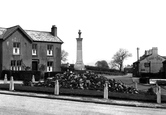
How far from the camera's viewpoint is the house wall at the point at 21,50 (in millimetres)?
36094

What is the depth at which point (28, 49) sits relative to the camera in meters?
39.3

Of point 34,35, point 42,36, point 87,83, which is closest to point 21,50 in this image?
point 34,35

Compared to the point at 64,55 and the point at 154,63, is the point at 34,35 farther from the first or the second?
the point at 64,55

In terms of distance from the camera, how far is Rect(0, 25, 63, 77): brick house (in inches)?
1431

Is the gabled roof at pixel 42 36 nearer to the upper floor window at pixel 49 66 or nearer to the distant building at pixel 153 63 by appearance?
the upper floor window at pixel 49 66

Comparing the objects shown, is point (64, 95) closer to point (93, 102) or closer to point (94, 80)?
point (93, 102)

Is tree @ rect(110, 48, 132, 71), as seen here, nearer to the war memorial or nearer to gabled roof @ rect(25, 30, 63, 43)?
gabled roof @ rect(25, 30, 63, 43)

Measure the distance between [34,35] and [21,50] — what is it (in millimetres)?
4961

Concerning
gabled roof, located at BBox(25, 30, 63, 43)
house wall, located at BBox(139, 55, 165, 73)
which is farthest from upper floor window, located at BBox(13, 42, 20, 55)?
house wall, located at BBox(139, 55, 165, 73)

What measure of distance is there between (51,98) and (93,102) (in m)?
3.37

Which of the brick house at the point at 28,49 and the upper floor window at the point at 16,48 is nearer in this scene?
the brick house at the point at 28,49

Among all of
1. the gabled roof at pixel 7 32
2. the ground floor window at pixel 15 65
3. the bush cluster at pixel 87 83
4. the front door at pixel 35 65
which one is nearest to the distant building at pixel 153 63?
the front door at pixel 35 65

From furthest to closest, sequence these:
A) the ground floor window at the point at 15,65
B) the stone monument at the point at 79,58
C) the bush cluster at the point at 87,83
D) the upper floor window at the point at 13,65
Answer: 1. the ground floor window at the point at 15,65
2. the upper floor window at the point at 13,65
3. the stone monument at the point at 79,58
4. the bush cluster at the point at 87,83

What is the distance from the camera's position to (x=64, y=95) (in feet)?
55.1
